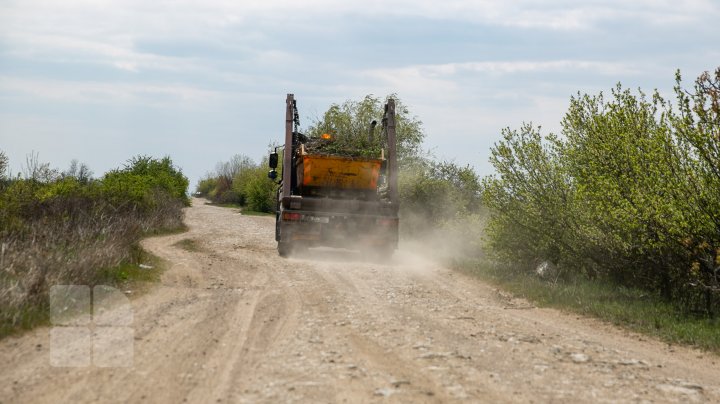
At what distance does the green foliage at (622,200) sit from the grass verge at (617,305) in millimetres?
579

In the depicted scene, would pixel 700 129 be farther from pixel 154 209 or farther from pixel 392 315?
pixel 154 209

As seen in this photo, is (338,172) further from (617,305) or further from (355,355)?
(355,355)

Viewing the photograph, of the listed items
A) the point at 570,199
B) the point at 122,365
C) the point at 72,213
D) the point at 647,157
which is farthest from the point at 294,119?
the point at 122,365

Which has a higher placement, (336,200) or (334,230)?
(336,200)

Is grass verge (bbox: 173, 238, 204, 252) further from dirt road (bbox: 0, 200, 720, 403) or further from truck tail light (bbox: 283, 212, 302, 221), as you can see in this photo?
dirt road (bbox: 0, 200, 720, 403)

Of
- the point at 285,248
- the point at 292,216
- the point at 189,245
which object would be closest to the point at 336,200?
the point at 292,216

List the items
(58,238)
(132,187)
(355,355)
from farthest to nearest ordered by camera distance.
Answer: (132,187), (58,238), (355,355)

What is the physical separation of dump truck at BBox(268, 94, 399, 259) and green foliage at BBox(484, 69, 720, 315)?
3.09 meters

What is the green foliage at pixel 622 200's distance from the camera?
32.2ft

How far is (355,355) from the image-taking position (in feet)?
21.4

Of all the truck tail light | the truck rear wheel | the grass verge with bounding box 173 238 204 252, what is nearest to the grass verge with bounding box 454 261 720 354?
the truck tail light

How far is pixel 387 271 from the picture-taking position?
47.6 ft

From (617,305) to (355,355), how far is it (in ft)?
19.3

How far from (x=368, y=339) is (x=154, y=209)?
65.9 ft
